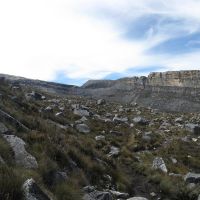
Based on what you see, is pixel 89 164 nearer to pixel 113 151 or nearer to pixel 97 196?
pixel 97 196

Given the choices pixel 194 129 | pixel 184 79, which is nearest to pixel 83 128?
pixel 194 129

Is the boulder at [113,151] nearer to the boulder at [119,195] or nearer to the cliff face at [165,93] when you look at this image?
the boulder at [119,195]

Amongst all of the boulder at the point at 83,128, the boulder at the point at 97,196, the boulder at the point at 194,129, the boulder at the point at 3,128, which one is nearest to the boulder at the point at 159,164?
the boulder at the point at 83,128

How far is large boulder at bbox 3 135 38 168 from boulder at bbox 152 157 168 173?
9091mm

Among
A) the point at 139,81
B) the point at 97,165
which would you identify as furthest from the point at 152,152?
the point at 139,81

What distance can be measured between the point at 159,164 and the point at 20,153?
33.5 feet

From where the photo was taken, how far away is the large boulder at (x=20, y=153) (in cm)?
1117

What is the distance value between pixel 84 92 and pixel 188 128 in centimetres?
14463

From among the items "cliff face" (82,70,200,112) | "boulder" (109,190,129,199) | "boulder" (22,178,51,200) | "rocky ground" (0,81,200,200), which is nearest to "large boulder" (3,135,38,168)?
"rocky ground" (0,81,200,200)

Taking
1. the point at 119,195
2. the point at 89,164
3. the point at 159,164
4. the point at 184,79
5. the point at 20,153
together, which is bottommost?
the point at 159,164

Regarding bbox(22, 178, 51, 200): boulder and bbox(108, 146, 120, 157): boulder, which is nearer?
bbox(22, 178, 51, 200): boulder

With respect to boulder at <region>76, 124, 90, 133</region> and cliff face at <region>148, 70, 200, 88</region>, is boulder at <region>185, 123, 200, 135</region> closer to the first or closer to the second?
boulder at <region>76, 124, 90, 133</region>

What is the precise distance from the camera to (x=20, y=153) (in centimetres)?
1163

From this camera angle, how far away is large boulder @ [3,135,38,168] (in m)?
11.2
